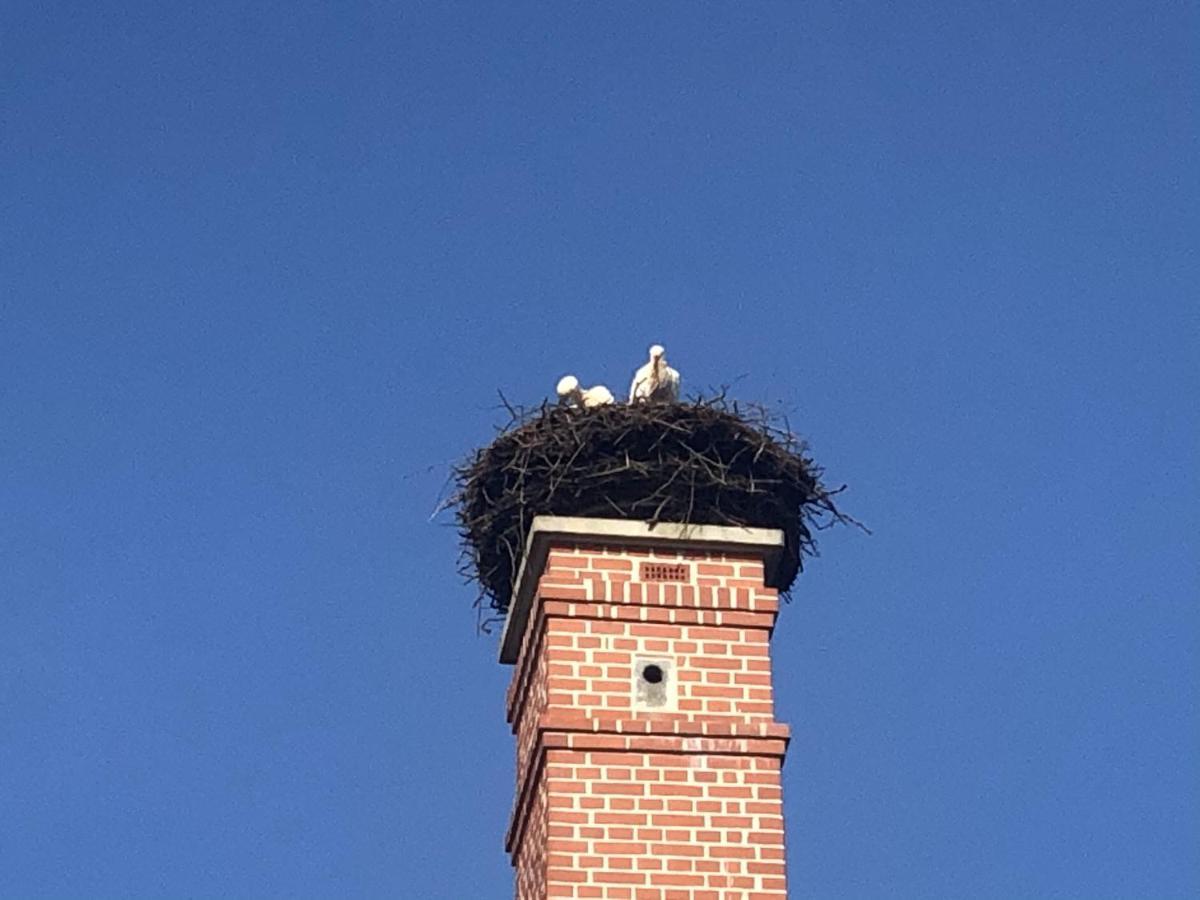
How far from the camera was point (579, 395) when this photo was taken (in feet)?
53.9

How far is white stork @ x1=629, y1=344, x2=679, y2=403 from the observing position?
1630cm

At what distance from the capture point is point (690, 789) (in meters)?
14.0

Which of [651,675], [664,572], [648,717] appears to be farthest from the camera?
[664,572]

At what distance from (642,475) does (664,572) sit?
2.15 ft

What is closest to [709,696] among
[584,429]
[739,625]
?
[739,625]

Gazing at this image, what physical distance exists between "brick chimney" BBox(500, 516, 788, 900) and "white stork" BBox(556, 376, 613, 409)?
1.45 metres

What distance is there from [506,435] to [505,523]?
0.54 m

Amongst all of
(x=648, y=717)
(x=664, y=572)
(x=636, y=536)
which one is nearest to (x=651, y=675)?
(x=648, y=717)

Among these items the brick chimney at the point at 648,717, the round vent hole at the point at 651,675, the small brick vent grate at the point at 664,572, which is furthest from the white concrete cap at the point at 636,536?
the round vent hole at the point at 651,675

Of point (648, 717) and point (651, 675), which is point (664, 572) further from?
point (648, 717)

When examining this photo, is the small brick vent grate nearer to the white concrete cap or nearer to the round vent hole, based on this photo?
the white concrete cap

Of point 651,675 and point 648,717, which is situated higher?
point 651,675

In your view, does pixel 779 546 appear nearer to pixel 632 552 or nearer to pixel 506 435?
pixel 632 552

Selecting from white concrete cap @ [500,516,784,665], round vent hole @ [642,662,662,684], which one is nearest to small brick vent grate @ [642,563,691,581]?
white concrete cap @ [500,516,784,665]
